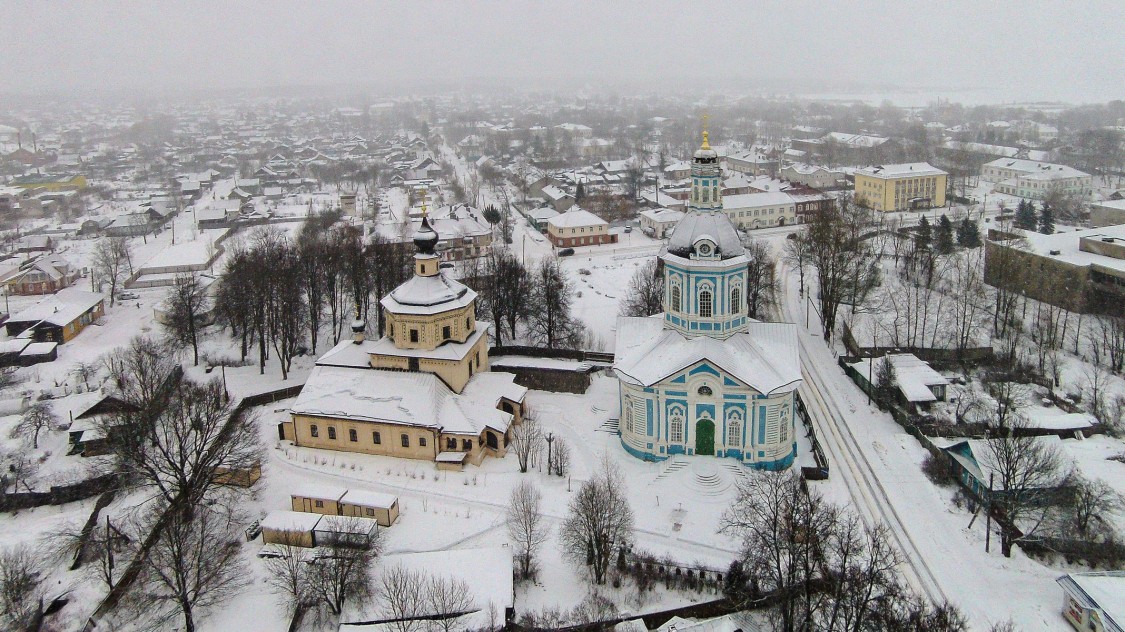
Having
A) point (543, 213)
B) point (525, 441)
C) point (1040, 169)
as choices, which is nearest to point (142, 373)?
point (525, 441)

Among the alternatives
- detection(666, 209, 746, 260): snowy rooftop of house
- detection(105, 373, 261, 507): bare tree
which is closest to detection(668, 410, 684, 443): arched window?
detection(666, 209, 746, 260): snowy rooftop of house

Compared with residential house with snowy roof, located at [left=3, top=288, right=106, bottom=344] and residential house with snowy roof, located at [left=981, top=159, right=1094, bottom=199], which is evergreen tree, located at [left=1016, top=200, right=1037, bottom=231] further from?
residential house with snowy roof, located at [left=3, top=288, right=106, bottom=344]

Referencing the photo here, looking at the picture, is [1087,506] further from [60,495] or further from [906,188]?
[906,188]

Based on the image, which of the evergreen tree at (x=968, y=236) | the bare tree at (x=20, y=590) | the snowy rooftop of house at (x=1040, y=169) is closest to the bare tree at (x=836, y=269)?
the evergreen tree at (x=968, y=236)

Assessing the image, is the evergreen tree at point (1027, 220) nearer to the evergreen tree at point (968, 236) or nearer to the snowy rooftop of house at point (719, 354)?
the evergreen tree at point (968, 236)

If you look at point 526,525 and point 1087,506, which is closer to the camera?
point 1087,506
